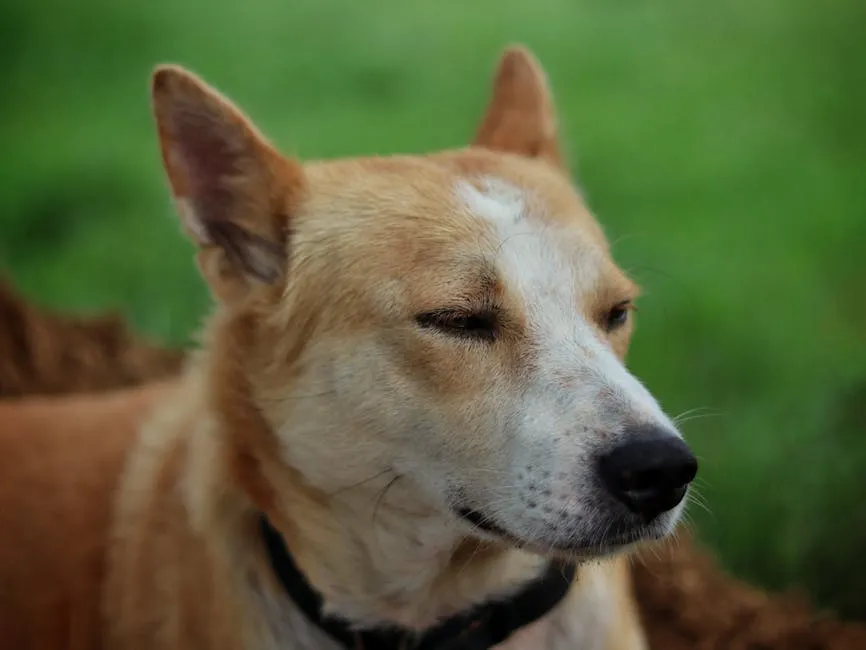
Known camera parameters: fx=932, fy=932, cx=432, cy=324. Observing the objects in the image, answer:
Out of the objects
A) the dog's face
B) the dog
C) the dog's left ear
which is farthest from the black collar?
the dog's left ear

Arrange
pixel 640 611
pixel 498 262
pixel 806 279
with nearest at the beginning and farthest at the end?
pixel 498 262 < pixel 640 611 < pixel 806 279

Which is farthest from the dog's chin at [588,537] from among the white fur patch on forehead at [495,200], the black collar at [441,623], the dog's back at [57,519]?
the dog's back at [57,519]

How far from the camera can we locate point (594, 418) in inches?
44.4

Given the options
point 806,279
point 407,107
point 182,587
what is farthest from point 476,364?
point 407,107

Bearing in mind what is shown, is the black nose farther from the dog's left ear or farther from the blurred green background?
the blurred green background

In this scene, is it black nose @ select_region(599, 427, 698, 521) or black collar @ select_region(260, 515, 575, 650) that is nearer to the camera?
black nose @ select_region(599, 427, 698, 521)

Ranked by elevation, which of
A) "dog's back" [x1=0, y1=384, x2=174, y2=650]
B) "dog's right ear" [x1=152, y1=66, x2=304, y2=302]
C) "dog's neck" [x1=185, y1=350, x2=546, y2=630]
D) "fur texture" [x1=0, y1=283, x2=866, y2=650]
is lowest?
"fur texture" [x1=0, y1=283, x2=866, y2=650]

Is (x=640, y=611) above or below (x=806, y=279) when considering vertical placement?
below

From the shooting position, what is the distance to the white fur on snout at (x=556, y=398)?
44.4 inches

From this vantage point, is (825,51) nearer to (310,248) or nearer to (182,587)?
(310,248)

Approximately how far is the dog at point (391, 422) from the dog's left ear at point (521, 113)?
0.03 meters

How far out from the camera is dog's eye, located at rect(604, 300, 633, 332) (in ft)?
4.46

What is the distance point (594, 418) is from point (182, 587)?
760 mm

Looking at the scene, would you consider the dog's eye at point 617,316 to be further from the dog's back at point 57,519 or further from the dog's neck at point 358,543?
the dog's back at point 57,519
